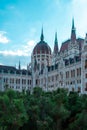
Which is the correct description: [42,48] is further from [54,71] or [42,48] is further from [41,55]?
[54,71]

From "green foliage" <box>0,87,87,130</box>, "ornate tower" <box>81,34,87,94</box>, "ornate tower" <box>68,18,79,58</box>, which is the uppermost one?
"ornate tower" <box>68,18,79,58</box>

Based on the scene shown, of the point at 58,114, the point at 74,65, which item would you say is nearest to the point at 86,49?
the point at 74,65

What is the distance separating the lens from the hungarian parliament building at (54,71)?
7919 cm

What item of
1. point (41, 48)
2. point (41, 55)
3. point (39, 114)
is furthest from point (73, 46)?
point (39, 114)

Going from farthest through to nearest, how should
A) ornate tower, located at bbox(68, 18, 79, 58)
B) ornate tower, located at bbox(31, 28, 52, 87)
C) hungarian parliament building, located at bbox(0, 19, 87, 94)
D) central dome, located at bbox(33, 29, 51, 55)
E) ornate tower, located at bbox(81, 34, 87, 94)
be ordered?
central dome, located at bbox(33, 29, 51, 55) < ornate tower, located at bbox(31, 28, 52, 87) < ornate tower, located at bbox(68, 18, 79, 58) < hungarian parliament building, located at bbox(0, 19, 87, 94) < ornate tower, located at bbox(81, 34, 87, 94)

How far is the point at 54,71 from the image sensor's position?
Result: 9606cm

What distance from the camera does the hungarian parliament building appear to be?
79188mm

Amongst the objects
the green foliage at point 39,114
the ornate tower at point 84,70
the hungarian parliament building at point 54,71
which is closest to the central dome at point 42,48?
the hungarian parliament building at point 54,71

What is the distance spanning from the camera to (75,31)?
121188 mm

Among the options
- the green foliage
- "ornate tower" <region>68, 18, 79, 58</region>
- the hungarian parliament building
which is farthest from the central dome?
the green foliage

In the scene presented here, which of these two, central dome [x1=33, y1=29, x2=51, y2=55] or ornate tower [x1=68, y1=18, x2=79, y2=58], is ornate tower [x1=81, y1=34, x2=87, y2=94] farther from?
central dome [x1=33, y1=29, x2=51, y2=55]

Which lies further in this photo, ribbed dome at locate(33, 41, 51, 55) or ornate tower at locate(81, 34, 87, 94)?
ribbed dome at locate(33, 41, 51, 55)

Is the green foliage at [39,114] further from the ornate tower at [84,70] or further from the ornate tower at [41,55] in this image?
the ornate tower at [41,55]

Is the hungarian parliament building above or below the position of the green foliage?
above
